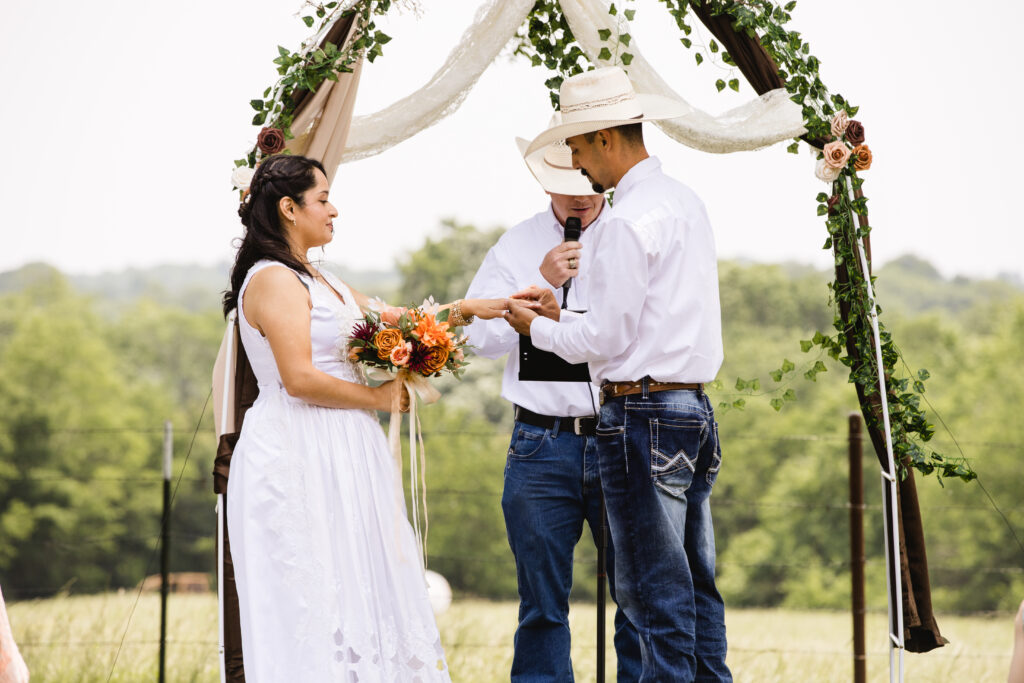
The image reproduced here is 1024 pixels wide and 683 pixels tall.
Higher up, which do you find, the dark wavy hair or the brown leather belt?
the dark wavy hair

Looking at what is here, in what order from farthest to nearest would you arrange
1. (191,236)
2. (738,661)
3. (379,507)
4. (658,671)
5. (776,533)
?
(191,236) < (776,533) < (738,661) < (379,507) < (658,671)

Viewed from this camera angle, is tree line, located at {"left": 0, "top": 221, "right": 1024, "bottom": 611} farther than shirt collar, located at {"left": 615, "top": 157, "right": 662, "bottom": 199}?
Yes

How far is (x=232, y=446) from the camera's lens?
3.88 meters

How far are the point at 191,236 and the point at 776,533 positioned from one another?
21.3 m

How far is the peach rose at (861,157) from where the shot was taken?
156 inches

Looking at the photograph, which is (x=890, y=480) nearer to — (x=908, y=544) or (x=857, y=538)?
(x=908, y=544)

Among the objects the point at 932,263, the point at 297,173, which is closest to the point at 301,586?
the point at 297,173

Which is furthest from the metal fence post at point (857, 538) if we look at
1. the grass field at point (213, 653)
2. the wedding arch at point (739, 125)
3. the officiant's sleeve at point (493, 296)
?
the officiant's sleeve at point (493, 296)

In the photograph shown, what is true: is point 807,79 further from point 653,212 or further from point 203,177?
point 203,177

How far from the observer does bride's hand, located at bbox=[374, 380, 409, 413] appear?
3449mm

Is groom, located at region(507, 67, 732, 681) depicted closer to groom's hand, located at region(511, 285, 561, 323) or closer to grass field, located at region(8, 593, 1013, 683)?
groom's hand, located at region(511, 285, 561, 323)

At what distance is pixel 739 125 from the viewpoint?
4.32 meters

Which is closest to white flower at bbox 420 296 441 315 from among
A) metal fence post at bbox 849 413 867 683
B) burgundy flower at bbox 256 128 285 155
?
burgundy flower at bbox 256 128 285 155

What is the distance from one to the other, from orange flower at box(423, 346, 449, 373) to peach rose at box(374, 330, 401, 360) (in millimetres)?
116
